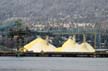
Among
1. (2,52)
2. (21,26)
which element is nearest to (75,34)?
(21,26)

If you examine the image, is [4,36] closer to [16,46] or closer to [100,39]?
[16,46]

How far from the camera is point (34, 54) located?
166m

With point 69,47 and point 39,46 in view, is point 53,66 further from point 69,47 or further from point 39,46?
point 39,46

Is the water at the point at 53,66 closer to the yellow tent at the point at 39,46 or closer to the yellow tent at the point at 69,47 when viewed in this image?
the yellow tent at the point at 69,47

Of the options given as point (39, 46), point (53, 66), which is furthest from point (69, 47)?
point (53, 66)

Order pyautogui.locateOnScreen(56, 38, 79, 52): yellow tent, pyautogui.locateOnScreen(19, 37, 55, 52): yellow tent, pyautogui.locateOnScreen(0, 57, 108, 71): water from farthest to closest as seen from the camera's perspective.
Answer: pyautogui.locateOnScreen(56, 38, 79, 52): yellow tent, pyautogui.locateOnScreen(19, 37, 55, 52): yellow tent, pyautogui.locateOnScreen(0, 57, 108, 71): water

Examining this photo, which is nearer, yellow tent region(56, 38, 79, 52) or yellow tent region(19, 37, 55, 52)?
yellow tent region(19, 37, 55, 52)

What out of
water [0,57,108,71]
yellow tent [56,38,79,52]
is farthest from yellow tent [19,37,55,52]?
water [0,57,108,71]

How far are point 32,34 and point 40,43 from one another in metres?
8.41

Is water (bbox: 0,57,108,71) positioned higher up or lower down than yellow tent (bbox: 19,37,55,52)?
higher up

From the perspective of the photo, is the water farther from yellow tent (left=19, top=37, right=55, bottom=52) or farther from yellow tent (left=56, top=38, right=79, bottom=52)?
yellow tent (left=19, top=37, right=55, bottom=52)

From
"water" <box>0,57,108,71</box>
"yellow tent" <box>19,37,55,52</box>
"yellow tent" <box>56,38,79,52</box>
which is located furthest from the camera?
"yellow tent" <box>56,38,79,52</box>

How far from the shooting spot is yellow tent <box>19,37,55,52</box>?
17412 centimetres

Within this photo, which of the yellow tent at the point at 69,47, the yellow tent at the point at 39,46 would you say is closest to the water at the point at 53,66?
the yellow tent at the point at 69,47
